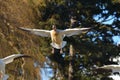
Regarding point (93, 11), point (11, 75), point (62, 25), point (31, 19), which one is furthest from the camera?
point (93, 11)

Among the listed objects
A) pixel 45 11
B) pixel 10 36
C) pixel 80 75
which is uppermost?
pixel 45 11

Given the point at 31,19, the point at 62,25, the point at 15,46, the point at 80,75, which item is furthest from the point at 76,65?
the point at 15,46

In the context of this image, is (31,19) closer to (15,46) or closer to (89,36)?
(15,46)

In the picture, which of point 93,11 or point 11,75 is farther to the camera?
point 93,11

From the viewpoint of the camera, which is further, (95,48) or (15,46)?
(95,48)

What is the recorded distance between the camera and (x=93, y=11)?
1581cm

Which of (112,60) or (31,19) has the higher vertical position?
(31,19)

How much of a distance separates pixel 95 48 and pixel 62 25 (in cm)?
124

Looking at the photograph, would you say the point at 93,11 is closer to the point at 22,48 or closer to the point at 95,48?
the point at 95,48

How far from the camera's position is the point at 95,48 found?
15086 mm

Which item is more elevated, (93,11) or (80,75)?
(93,11)

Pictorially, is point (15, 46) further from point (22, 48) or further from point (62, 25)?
point (62, 25)

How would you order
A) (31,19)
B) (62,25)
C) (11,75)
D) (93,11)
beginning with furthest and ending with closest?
(93,11) < (62,25) < (31,19) < (11,75)

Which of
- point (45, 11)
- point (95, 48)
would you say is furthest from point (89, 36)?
point (45, 11)
